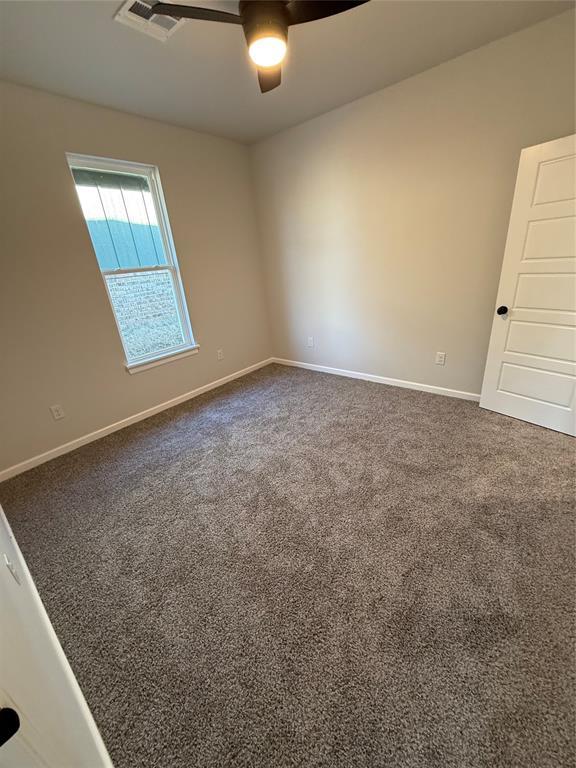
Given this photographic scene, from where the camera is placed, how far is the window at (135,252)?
2633 mm

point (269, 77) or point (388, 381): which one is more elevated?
point (269, 77)

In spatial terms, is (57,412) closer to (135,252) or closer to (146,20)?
(135,252)

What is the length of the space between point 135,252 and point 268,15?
2.12m

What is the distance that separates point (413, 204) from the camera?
8.95 ft

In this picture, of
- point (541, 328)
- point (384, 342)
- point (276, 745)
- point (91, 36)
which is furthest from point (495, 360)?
point (91, 36)

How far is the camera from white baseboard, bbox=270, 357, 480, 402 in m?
2.96

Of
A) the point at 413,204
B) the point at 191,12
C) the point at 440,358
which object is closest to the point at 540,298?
the point at 440,358

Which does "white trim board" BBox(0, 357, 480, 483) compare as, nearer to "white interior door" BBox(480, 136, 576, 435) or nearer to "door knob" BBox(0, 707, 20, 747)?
"white interior door" BBox(480, 136, 576, 435)

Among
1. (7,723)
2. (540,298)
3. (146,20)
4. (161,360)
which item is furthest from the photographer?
(161,360)

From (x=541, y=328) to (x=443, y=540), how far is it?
1754 mm

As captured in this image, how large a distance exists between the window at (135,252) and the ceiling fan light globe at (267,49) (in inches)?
71.0

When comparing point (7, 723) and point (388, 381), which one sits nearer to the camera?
point (7, 723)

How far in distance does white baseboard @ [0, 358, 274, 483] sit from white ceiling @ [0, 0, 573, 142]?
2562 mm

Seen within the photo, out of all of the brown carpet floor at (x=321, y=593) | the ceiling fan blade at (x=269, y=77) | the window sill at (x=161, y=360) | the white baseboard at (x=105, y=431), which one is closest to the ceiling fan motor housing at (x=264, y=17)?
the ceiling fan blade at (x=269, y=77)
